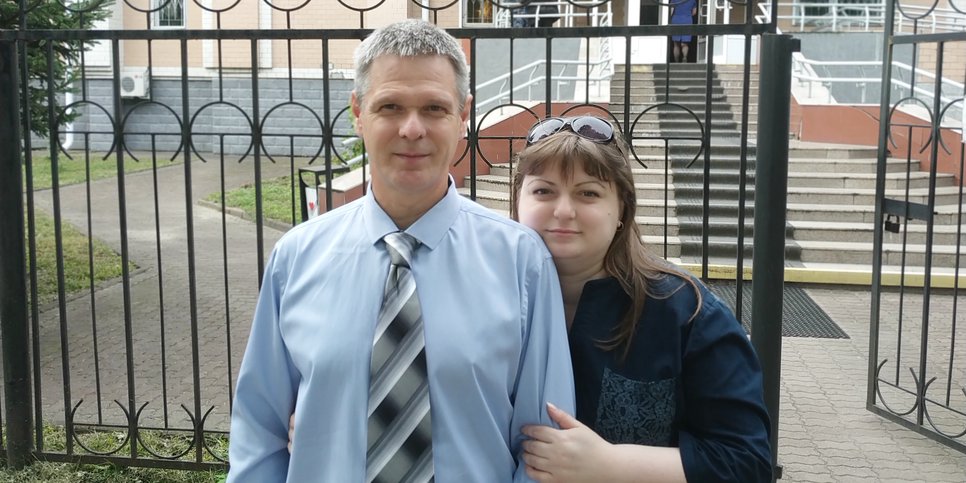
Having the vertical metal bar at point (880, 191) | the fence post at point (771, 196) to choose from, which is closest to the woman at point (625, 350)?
the fence post at point (771, 196)

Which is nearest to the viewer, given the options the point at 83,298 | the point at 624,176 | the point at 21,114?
the point at 624,176

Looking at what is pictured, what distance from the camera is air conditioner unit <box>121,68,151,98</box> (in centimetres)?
1938

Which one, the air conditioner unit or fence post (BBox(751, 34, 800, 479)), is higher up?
the air conditioner unit

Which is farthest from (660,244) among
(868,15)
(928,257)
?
(868,15)

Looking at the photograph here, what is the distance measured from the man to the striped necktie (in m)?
0.01

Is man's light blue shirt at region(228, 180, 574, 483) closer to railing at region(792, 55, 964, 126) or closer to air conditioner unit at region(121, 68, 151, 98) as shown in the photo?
railing at region(792, 55, 964, 126)

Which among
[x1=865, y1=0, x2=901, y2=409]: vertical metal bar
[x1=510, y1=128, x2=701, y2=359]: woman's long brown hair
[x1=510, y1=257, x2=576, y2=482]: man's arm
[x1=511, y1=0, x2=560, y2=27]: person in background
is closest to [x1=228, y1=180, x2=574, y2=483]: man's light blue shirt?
[x1=510, y1=257, x2=576, y2=482]: man's arm

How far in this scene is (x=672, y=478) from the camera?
173 cm

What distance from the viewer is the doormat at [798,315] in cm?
754

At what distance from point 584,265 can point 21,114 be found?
3285 mm

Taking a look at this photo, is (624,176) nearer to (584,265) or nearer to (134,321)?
(584,265)

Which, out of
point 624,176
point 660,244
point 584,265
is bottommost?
point 660,244

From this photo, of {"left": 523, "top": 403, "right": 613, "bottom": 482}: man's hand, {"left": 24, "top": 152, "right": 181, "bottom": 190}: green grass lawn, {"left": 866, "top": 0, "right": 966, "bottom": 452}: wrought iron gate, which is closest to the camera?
{"left": 523, "top": 403, "right": 613, "bottom": 482}: man's hand

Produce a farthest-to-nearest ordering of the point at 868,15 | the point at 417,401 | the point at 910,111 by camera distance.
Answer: the point at 868,15 → the point at 910,111 → the point at 417,401
